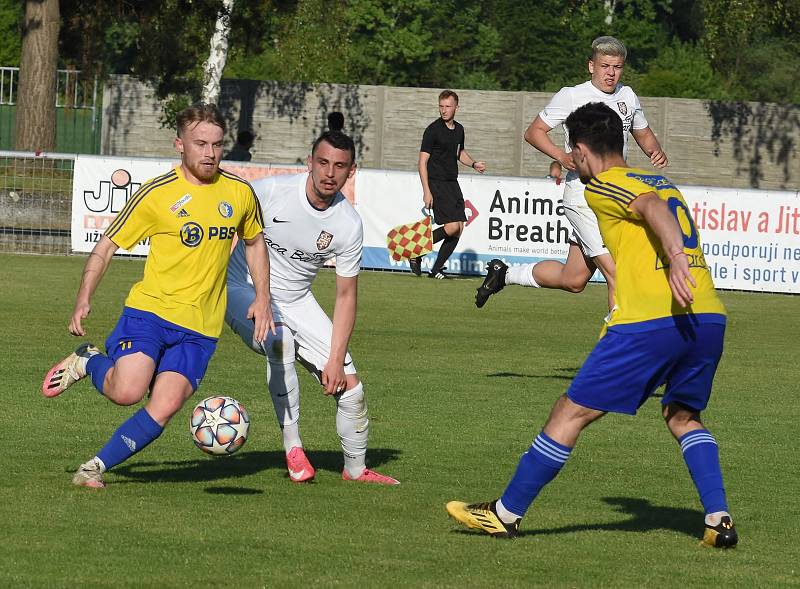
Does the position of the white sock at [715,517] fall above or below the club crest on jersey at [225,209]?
below

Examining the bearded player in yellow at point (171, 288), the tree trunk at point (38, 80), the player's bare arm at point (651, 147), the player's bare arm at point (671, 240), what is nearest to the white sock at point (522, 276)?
the player's bare arm at point (651, 147)

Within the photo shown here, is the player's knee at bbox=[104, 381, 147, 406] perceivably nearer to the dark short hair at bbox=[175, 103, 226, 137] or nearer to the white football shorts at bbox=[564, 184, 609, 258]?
the dark short hair at bbox=[175, 103, 226, 137]

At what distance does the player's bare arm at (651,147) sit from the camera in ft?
35.8

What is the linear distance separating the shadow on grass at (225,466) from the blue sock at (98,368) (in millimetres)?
513

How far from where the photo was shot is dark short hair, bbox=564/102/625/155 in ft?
21.2

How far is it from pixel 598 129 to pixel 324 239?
1.93m

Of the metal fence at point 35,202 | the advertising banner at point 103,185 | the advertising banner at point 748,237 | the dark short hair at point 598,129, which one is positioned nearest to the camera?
the dark short hair at point 598,129

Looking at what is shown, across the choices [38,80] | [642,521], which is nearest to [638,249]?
[642,521]

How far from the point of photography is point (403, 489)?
306 inches

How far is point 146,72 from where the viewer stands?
38281mm

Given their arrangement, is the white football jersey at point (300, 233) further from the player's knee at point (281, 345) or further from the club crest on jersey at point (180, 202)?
the club crest on jersey at point (180, 202)

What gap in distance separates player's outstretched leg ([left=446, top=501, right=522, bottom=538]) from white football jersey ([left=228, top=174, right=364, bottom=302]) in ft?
5.60

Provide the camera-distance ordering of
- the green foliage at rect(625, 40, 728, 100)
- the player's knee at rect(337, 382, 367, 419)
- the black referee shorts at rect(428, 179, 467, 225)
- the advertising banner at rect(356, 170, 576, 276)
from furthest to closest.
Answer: the green foliage at rect(625, 40, 728, 100) → the advertising banner at rect(356, 170, 576, 276) → the black referee shorts at rect(428, 179, 467, 225) → the player's knee at rect(337, 382, 367, 419)

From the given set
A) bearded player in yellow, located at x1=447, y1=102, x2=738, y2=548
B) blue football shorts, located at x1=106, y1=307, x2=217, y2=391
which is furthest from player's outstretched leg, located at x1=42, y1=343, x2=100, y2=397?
bearded player in yellow, located at x1=447, y1=102, x2=738, y2=548
